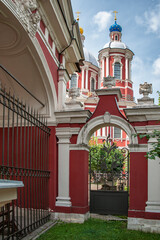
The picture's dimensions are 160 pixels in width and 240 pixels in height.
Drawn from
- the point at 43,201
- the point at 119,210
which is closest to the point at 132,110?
the point at 119,210

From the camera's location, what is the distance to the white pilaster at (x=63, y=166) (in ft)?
27.0

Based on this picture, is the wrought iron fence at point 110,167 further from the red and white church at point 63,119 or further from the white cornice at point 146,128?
the white cornice at point 146,128

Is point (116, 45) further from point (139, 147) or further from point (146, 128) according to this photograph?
point (139, 147)

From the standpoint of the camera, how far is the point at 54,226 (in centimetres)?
758

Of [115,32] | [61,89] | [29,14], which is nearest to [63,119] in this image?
[61,89]

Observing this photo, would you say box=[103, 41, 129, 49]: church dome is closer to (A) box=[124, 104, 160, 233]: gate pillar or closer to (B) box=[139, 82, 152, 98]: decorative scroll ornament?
(B) box=[139, 82, 152, 98]: decorative scroll ornament

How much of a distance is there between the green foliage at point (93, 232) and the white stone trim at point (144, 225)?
0.60 feet

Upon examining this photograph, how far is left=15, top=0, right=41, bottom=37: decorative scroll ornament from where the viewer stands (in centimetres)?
624

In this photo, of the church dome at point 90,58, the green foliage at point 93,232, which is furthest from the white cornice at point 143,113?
the church dome at point 90,58

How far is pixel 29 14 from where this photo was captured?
21.8 feet

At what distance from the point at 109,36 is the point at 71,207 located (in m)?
31.9

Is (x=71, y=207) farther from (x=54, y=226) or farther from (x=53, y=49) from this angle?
(x=53, y=49)

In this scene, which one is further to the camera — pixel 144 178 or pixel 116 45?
pixel 116 45

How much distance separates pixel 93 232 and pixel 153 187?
6.52 ft
